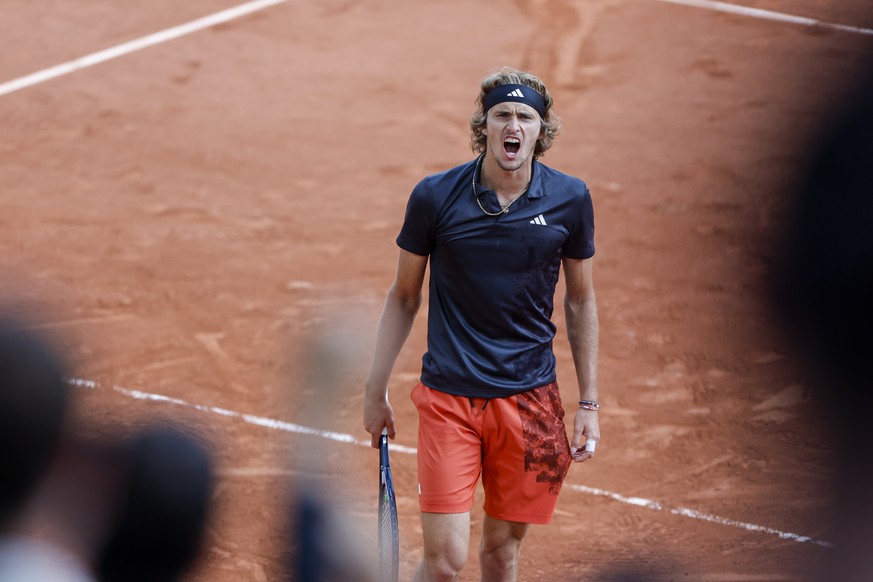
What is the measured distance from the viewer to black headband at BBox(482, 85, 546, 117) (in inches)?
147

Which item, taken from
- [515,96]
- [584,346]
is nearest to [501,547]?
[584,346]

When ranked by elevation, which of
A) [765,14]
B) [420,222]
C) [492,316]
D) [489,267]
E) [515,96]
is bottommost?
[765,14]

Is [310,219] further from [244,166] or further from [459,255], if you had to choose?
[459,255]

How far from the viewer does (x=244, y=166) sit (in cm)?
867

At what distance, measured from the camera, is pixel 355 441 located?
5.86 meters

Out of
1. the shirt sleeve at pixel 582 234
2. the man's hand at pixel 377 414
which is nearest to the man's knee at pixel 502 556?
the man's hand at pixel 377 414

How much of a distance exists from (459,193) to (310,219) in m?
4.43

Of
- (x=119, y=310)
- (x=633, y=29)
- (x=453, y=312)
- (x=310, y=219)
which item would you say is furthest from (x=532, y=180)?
(x=633, y=29)

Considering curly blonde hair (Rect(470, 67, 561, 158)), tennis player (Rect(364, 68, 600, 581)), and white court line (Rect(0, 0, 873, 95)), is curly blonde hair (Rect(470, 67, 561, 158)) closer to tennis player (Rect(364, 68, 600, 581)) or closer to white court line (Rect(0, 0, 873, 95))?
tennis player (Rect(364, 68, 600, 581))

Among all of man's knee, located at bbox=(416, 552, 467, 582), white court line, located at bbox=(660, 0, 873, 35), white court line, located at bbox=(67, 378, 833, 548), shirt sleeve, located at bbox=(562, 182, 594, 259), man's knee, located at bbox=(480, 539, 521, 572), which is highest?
shirt sleeve, located at bbox=(562, 182, 594, 259)

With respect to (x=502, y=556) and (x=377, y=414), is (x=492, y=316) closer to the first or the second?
(x=377, y=414)

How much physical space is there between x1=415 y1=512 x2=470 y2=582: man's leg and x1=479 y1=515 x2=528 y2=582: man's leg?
174 mm

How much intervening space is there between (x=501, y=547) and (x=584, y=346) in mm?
768

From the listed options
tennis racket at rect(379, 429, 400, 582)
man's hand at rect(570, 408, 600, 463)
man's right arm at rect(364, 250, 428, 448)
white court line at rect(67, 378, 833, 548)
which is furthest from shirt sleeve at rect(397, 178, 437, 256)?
white court line at rect(67, 378, 833, 548)
